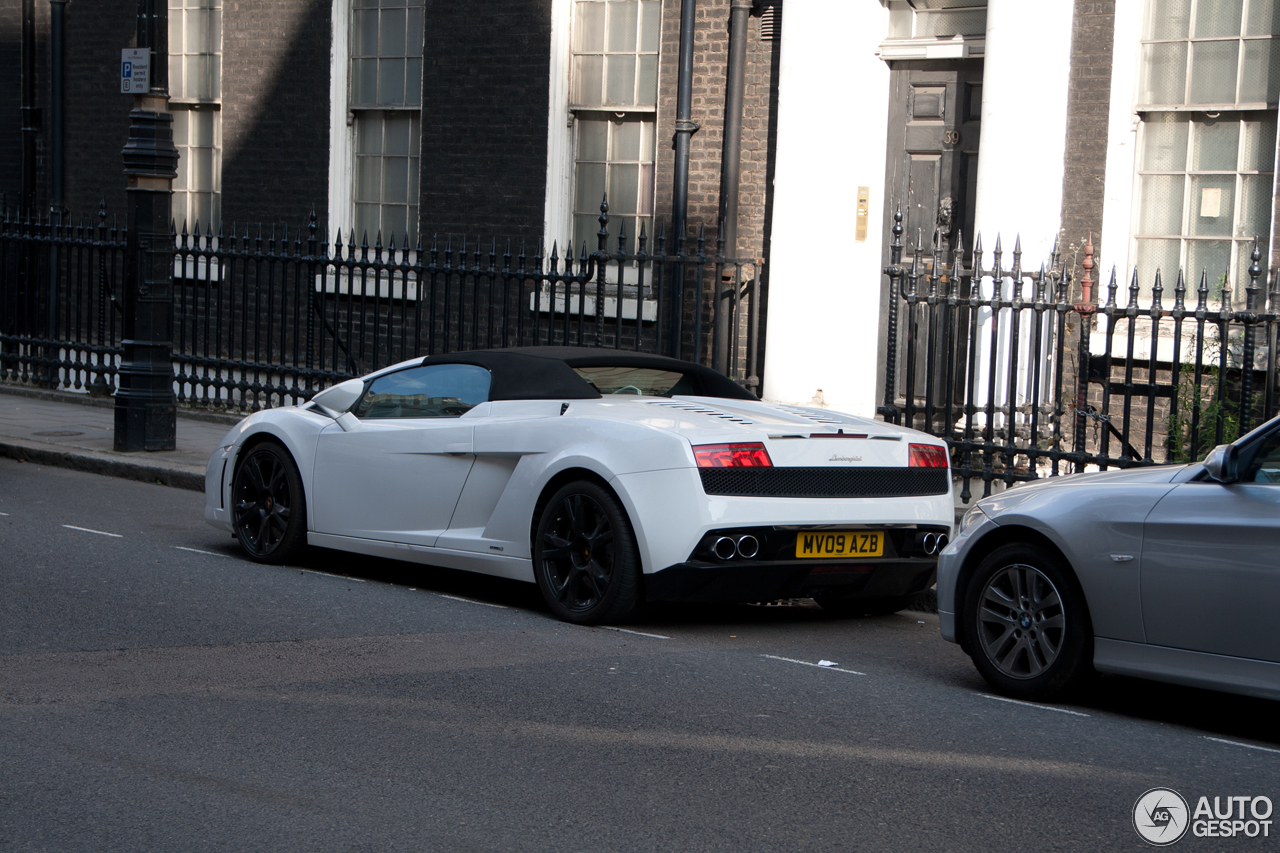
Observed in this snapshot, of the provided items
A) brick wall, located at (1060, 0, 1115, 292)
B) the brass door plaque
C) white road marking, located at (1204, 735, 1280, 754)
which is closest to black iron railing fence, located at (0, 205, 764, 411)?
the brass door plaque

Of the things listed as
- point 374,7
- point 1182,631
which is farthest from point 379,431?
point 374,7

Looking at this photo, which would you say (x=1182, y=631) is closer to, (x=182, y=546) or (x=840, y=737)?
(x=840, y=737)

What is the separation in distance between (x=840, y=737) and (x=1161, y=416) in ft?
23.5

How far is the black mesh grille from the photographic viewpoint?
22.7ft

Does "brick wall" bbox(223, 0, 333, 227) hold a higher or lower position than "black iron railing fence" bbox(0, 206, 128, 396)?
higher

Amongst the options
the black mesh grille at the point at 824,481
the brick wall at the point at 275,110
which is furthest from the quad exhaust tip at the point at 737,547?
the brick wall at the point at 275,110

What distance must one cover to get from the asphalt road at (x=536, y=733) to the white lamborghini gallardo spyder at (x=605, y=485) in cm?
30

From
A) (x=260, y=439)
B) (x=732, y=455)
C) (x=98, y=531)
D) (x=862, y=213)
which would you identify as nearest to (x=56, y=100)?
(x=862, y=213)

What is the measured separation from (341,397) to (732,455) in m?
2.96

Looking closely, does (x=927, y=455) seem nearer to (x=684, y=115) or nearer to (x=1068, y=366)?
(x=1068, y=366)

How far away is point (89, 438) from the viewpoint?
45.9 feet

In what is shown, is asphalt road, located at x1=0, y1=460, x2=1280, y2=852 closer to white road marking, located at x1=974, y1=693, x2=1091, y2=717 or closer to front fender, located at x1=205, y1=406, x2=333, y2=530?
white road marking, located at x1=974, y1=693, x2=1091, y2=717

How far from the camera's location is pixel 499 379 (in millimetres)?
8070

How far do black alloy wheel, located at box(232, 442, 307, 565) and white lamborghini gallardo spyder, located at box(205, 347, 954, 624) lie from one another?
1 centimetres
